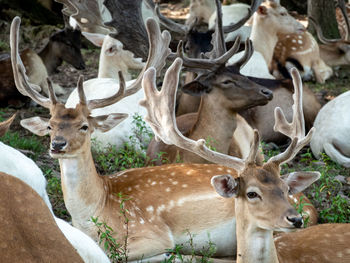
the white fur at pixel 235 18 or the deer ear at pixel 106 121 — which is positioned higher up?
the deer ear at pixel 106 121

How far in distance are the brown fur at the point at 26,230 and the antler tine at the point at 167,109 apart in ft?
4.67

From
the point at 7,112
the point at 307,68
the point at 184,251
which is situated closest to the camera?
the point at 184,251

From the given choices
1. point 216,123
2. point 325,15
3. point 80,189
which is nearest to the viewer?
point 80,189

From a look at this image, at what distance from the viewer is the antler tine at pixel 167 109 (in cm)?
384

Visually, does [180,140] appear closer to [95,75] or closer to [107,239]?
[107,239]

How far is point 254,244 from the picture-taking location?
3.38 metres

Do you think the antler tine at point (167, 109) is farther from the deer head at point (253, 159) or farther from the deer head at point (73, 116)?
the deer head at point (73, 116)

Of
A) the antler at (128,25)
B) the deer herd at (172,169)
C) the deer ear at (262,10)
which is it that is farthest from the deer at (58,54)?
the deer ear at (262,10)

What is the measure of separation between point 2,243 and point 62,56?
24.9ft

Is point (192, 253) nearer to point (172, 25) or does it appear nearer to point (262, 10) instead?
point (172, 25)

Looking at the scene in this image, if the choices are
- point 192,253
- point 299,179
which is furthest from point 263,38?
point 299,179

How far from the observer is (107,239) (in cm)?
387

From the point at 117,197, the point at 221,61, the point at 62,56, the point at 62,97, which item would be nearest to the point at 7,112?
the point at 62,97

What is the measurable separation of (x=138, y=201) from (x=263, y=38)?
5794 mm
